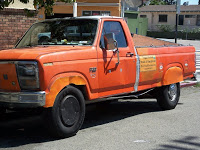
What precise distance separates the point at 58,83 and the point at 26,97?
21.9 inches

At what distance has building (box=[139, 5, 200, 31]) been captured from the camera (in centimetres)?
5275

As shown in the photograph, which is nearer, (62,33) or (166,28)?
(62,33)

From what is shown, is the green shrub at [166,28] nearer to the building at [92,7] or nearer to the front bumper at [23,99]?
the building at [92,7]

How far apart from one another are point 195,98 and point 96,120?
4115 mm

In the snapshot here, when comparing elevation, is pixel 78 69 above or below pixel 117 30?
below

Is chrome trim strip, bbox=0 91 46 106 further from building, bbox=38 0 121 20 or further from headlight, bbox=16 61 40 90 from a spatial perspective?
building, bbox=38 0 121 20

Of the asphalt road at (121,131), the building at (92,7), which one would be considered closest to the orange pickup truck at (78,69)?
the asphalt road at (121,131)

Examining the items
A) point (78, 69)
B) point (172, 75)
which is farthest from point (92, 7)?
point (78, 69)

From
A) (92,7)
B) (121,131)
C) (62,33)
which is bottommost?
(121,131)

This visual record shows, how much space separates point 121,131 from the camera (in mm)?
6711

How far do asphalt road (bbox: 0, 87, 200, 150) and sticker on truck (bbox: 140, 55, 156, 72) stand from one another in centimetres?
107

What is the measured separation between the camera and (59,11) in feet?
86.3

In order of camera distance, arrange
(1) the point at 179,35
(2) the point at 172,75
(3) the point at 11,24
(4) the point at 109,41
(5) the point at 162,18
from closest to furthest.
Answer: (4) the point at 109,41, (2) the point at 172,75, (3) the point at 11,24, (1) the point at 179,35, (5) the point at 162,18

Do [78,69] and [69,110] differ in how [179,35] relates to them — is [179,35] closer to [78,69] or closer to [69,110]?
[78,69]
